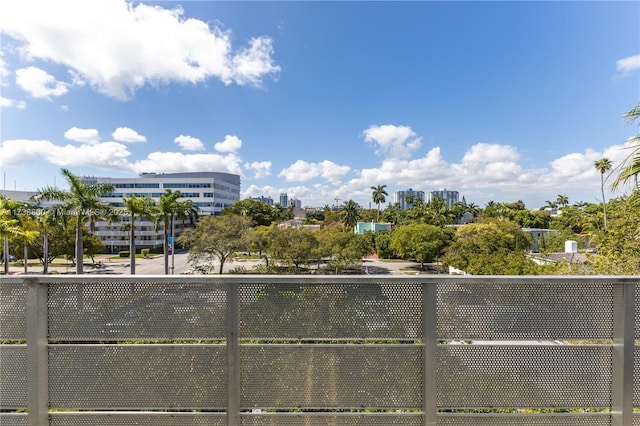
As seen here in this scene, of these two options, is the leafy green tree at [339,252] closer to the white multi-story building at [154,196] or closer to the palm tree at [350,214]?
the palm tree at [350,214]

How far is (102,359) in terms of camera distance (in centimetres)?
177

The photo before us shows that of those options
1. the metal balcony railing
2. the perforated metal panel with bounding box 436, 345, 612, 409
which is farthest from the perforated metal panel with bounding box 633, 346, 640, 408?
the perforated metal panel with bounding box 436, 345, 612, 409

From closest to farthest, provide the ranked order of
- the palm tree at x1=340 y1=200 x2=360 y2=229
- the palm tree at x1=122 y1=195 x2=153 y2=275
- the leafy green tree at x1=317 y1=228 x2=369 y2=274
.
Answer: the palm tree at x1=122 y1=195 x2=153 y2=275, the leafy green tree at x1=317 y1=228 x2=369 y2=274, the palm tree at x1=340 y1=200 x2=360 y2=229

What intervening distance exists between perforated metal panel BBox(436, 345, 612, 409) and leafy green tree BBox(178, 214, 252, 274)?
19308 mm

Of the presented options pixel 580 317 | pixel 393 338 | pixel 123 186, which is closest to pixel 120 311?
pixel 393 338

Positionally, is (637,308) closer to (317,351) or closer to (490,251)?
(317,351)

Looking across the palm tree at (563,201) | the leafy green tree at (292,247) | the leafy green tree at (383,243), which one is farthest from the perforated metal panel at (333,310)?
the palm tree at (563,201)

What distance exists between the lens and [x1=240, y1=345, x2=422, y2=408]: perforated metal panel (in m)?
1.76

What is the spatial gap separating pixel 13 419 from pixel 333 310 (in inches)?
85.5

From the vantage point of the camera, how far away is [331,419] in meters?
1.77

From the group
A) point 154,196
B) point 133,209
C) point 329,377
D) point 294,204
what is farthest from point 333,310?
point 294,204

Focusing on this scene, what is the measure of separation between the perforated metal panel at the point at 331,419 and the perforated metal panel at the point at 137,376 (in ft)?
0.86

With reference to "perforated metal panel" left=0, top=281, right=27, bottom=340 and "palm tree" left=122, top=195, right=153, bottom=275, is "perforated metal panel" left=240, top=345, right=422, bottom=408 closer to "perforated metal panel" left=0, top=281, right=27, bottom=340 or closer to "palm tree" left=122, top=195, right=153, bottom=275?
"perforated metal panel" left=0, top=281, right=27, bottom=340

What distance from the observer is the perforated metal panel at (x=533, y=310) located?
171cm
